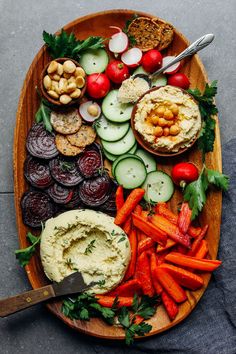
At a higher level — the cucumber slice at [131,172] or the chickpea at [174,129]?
the chickpea at [174,129]

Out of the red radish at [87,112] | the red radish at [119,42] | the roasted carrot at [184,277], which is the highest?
the red radish at [119,42]

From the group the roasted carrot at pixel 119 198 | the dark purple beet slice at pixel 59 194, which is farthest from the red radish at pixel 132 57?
the dark purple beet slice at pixel 59 194

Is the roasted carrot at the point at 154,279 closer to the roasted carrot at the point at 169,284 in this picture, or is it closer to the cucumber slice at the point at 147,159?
the roasted carrot at the point at 169,284

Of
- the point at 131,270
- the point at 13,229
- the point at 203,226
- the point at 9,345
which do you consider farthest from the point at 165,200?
the point at 9,345

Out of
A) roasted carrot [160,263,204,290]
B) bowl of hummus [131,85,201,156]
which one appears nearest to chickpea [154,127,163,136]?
bowl of hummus [131,85,201,156]

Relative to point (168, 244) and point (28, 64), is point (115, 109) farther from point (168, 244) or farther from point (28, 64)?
point (168, 244)

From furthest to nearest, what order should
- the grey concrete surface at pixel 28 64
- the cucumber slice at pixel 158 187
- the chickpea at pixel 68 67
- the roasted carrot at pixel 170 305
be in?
1. the grey concrete surface at pixel 28 64
2. the cucumber slice at pixel 158 187
3. the roasted carrot at pixel 170 305
4. the chickpea at pixel 68 67

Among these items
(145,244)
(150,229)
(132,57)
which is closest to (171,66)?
(132,57)
